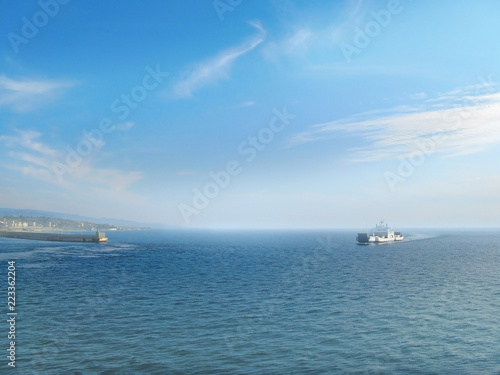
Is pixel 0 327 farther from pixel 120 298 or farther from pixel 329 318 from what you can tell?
pixel 329 318

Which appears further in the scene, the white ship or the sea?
the white ship

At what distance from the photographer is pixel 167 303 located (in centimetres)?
4122

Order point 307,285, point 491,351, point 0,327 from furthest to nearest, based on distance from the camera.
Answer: point 307,285 → point 0,327 → point 491,351

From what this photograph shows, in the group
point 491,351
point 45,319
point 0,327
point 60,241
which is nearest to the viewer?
point 491,351

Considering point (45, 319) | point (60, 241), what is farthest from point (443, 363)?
point (60, 241)

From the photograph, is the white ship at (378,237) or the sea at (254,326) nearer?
the sea at (254,326)

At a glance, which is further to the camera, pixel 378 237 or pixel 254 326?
pixel 378 237

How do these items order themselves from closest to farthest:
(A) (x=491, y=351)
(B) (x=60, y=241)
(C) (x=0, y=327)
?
(A) (x=491, y=351), (C) (x=0, y=327), (B) (x=60, y=241)

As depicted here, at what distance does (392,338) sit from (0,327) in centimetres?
3433

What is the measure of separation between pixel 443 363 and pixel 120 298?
117ft

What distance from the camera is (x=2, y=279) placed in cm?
5591

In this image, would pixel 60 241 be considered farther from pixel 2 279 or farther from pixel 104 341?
pixel 104 341

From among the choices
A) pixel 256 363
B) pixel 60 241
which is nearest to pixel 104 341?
pixel 256 363

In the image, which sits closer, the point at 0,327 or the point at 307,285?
the point at 0,327
